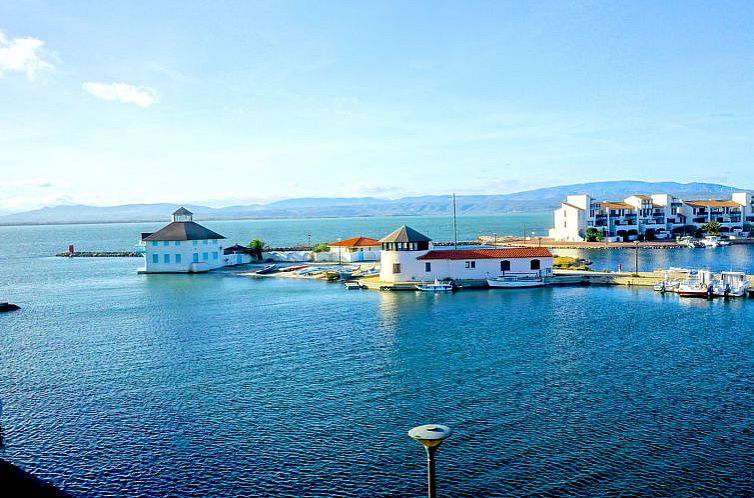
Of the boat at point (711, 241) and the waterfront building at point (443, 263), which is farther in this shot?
the boat at point (711, 241)

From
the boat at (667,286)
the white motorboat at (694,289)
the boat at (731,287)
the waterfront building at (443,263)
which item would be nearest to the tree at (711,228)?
the boat at (731,287)

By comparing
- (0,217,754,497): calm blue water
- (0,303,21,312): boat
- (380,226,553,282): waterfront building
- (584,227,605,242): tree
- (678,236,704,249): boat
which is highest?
(584,227,605,242): tree

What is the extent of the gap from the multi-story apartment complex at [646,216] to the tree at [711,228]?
9.93 ft

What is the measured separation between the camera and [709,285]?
4947cm

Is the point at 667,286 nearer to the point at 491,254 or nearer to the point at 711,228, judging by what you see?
the point at 491,254

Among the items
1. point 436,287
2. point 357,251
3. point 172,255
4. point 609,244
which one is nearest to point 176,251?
point 172,255

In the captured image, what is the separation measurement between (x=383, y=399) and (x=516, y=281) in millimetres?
34325

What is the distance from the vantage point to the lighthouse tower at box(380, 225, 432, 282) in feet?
189

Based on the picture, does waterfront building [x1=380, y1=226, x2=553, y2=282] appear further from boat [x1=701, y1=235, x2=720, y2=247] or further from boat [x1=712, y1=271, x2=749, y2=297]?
boat [x1=701, y1=235, x2=720, y2=247]

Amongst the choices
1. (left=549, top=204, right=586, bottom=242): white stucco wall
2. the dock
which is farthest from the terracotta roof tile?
the dock

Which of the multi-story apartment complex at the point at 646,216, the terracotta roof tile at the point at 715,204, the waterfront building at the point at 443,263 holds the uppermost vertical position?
the terracotta roof tile at the point at 715,204

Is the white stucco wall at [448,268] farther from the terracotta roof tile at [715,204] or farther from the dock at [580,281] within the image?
the terracotta roof tile at [715,204]

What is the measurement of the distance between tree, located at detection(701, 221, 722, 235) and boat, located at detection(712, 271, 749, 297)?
7014 centimetres

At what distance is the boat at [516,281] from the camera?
184 feet
